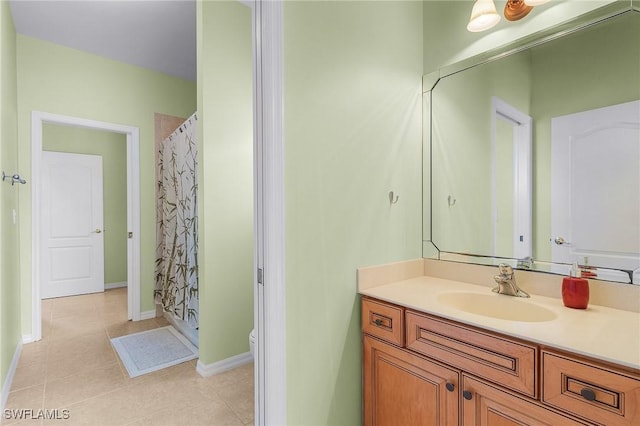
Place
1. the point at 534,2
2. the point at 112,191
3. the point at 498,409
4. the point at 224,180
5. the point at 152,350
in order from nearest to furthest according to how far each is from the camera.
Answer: the point at 498,409 < the point at 534,2 < the point at 224,180 < the point at 152,350 < the point at 112,191

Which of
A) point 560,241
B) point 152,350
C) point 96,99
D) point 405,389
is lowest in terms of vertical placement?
point 152,350

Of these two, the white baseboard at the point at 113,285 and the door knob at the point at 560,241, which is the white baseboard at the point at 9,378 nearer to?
the white baseboard at the point at 113,285

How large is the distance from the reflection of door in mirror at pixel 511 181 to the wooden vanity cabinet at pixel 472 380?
628 mm

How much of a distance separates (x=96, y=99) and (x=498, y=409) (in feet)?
13.5

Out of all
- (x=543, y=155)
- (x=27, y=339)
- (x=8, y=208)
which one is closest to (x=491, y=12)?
(x=543, y=155)

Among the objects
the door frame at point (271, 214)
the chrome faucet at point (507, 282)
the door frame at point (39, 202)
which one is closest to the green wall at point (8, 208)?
the door frame at point (39, 202)

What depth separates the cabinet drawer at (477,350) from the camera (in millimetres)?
981

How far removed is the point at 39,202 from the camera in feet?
9.93

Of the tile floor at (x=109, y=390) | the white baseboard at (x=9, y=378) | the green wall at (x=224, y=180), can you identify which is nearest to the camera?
the tile floor at (x=109, y=390)

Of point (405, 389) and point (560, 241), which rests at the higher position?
point (560, 241)

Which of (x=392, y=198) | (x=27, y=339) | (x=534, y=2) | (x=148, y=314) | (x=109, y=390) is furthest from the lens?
(x=148, y=314)

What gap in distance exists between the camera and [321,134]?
1.38 metres

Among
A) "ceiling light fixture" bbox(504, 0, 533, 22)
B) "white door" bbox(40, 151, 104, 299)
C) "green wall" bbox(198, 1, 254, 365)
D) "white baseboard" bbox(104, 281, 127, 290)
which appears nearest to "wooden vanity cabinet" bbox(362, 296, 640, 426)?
"green wall" bbox(198, 1, 254, 365)

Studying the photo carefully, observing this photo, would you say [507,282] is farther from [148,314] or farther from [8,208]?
[148,314]
